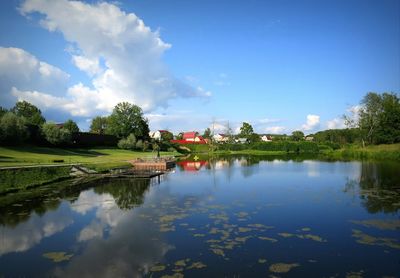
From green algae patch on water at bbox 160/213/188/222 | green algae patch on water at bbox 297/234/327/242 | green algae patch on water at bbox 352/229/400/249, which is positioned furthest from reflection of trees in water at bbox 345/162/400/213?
green algae patch on water at bbox 160/213/188/222

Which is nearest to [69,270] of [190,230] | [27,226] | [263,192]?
[190,230]

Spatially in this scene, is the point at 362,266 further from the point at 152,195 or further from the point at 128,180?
the point at 128,180

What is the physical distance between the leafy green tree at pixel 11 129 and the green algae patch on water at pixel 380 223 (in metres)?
46.7

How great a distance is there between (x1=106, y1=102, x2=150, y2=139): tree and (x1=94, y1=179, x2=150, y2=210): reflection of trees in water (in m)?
56.8

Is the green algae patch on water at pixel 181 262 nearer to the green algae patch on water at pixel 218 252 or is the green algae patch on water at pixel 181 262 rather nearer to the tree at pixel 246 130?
the green algae patch on water at pixel 218 252

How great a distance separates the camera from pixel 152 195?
25.4 metres

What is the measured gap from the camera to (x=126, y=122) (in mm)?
90562

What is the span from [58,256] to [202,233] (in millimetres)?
5986

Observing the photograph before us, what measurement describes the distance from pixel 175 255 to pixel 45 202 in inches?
555

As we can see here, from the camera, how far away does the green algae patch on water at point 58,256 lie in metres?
11.9

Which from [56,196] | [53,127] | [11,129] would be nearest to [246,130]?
[53,127]

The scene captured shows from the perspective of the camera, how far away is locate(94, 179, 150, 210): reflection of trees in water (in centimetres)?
2264

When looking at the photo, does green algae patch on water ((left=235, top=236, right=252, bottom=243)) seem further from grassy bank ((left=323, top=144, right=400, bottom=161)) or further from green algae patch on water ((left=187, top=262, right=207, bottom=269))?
grassy bank ((left=323, top=144, right=400, bottom=161))

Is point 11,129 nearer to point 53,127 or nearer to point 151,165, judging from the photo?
point 53,127
